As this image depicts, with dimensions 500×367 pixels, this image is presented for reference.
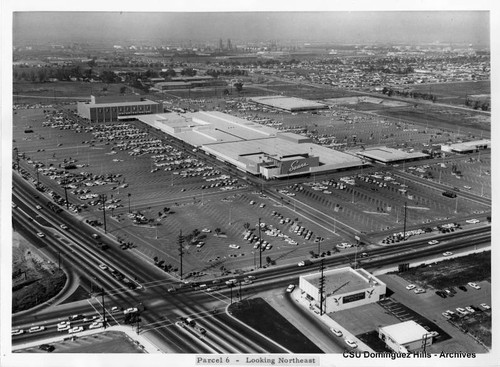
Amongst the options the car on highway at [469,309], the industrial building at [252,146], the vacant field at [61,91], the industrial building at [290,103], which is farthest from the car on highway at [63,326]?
the vacant field at [61,91]

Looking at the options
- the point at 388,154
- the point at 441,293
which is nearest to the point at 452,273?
the point at 441,293

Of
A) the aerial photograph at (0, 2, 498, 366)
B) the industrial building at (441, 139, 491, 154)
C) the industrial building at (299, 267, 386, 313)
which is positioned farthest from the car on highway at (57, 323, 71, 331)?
the industrial building at (441, 139, 491, 154)

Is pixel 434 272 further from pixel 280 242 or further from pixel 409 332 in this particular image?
pixel 280 242

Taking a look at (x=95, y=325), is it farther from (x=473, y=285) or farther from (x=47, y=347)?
(x=473, y=285)

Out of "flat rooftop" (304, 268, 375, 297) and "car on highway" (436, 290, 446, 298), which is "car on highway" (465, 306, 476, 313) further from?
"flat rooftop" (304, 268, 375, 297)

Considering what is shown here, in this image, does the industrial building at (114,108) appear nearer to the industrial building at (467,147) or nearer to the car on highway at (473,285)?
the industrial building at (467,147)

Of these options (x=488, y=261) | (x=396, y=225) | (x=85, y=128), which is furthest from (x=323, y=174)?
(x=85, y=128)
